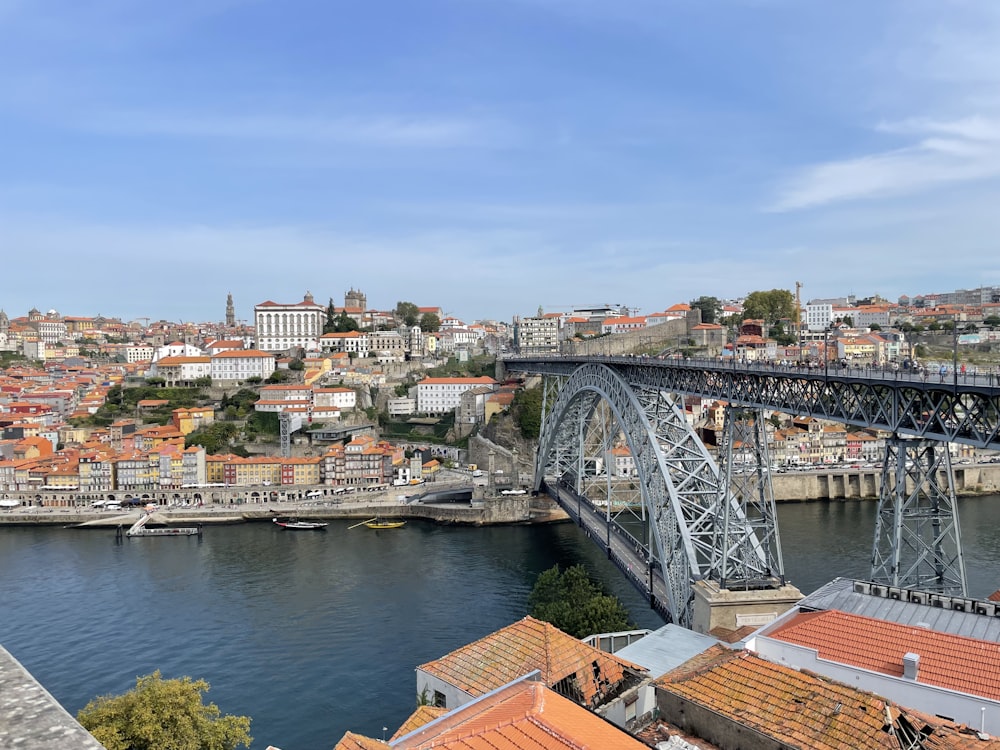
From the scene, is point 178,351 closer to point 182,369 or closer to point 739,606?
point 182,369

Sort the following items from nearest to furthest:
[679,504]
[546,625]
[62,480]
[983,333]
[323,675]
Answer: [546,625]
[679,504]
[323,675]
[983,333]
[62,480]

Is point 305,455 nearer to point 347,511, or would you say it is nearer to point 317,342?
point 347,511

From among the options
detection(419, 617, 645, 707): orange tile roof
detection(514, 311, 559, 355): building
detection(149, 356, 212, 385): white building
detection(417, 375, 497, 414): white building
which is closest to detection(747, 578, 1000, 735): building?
detection(419, 617, 645, 707): orange tile roof

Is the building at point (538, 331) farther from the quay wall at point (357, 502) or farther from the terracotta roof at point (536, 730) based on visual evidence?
the terracotta roof at point (536, 730)

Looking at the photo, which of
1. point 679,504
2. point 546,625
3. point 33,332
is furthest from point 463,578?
point 33,332

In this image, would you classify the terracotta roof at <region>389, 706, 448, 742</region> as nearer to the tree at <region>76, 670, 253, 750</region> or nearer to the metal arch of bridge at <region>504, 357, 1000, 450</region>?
the tree at <region>76, 670, 253, 750</region>

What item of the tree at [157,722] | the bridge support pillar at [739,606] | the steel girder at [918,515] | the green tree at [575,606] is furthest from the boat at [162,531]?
the steel girder at [918,515]
